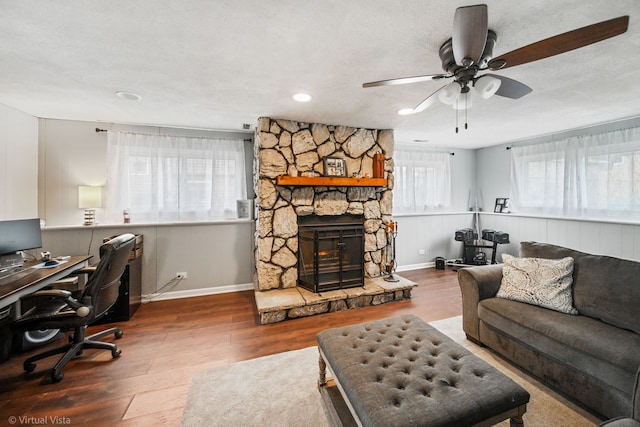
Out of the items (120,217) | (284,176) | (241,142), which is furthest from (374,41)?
(120,217)

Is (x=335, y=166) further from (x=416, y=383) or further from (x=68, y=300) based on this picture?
(x=68, y=300)

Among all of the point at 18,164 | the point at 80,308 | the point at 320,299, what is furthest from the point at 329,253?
the point at 18,164

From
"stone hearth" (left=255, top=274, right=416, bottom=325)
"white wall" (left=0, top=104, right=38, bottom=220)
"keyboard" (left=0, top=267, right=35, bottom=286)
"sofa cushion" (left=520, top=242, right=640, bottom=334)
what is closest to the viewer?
"sofa cushion" (left=520, top=242, right=640, bottom=334)

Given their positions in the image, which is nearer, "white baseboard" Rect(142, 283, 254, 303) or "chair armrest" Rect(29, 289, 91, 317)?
"chair armrest" Rect(29, 289, 91, 317)

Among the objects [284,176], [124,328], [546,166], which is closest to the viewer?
[124,328]

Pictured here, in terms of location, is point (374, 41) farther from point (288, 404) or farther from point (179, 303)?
point (179, 303)

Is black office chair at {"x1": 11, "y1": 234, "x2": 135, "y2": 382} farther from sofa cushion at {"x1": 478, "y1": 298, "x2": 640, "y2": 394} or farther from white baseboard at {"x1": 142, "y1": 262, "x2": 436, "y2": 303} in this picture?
sofa cushion at {"x1": 478, "y1": 298, "x2": 640, "y2": 394}


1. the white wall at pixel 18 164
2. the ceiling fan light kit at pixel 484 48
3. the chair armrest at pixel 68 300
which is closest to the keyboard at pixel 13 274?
the chair armrest at pixel 68 300

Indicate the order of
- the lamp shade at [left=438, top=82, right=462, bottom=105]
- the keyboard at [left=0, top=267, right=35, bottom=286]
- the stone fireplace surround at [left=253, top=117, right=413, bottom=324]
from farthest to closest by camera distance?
the stone fireplace surround at [left=253, top=117, right=413, bottom=324], the keyboard at [left=0, top=267, right=35, bottom=286], the lamp shade at [left=438, top=82, right=462, bottom=105]

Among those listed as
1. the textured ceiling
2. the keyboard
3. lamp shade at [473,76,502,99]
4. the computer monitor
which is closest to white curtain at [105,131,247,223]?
the textured ceiling

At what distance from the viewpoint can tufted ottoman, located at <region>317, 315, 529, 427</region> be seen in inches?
45.6

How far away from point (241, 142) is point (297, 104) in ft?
5.19

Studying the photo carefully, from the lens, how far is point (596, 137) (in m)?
3.97

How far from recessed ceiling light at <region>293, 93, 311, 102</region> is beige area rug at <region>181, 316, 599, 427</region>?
253cm
